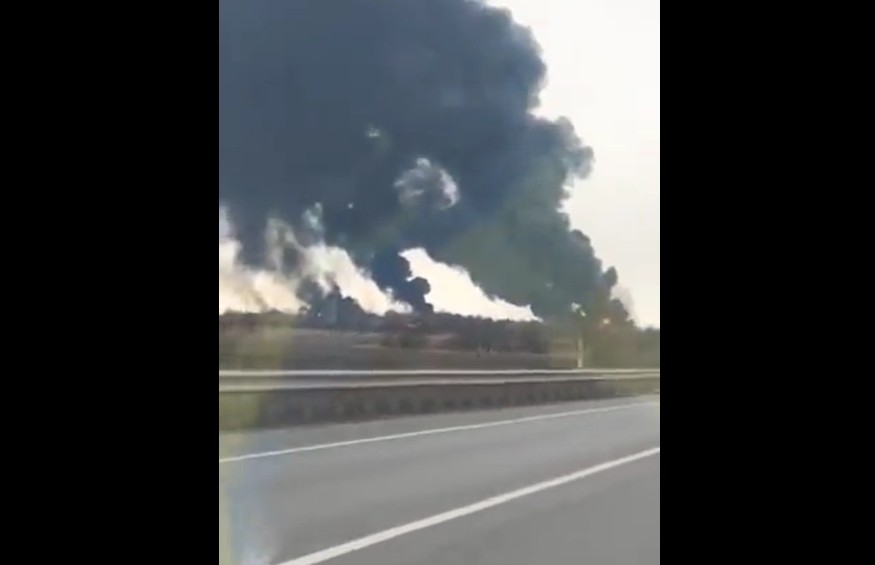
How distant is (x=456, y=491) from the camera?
8.30 feet

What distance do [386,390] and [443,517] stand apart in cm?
54

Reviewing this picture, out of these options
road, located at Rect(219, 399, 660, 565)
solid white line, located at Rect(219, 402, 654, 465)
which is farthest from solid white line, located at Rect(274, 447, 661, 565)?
solid white line, located at Rect(219, 402, 654, 465)

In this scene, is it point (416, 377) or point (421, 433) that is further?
point (421, 433)

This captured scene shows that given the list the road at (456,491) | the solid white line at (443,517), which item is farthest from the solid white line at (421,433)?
the solid white line at (443,517)

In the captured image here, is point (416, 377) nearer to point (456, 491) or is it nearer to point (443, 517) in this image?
point (443, 517)

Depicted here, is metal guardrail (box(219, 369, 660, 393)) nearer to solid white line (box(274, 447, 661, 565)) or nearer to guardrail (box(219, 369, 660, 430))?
guardrail (box(219, 369, 660, 430))

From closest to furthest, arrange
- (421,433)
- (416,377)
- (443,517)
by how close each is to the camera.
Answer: (416,377)
(443,517)
(421,433)

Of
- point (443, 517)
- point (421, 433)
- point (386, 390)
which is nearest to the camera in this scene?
point (443, 517)

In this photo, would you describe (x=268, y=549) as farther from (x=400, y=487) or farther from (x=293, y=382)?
(x=400, y=487)

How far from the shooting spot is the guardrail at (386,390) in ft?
5.05

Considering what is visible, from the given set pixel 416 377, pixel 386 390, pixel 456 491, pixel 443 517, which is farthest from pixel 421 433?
pixel 416 377

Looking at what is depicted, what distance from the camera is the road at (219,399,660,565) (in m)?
1.69
